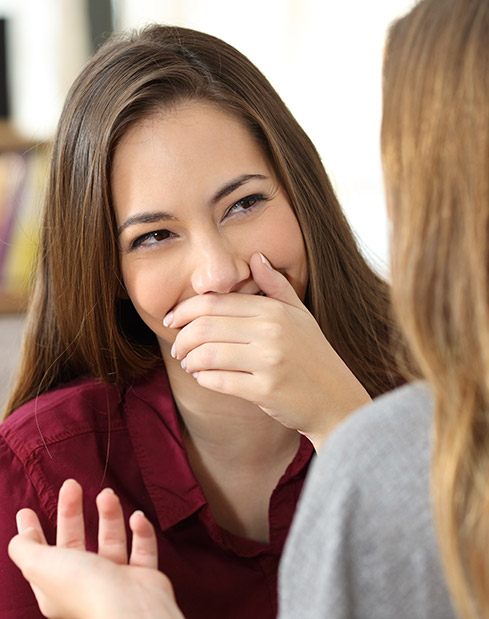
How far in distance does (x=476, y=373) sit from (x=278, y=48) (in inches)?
136

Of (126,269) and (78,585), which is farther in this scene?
(126,269)

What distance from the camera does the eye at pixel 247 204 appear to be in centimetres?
146

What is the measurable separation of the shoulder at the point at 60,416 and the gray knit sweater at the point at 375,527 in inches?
28.9

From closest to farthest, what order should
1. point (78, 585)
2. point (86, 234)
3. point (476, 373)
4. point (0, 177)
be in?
point (476, 373), point (78, 585), point (86, 234), point (0, 177)

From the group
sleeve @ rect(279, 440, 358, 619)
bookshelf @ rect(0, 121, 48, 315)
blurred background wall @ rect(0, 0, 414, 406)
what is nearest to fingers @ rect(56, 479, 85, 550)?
sleeve @ rect(279, 440, 358, 619)

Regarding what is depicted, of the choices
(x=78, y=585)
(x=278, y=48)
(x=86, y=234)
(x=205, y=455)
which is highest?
(x=278, y=48)

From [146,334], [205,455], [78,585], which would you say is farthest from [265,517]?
[78,585]

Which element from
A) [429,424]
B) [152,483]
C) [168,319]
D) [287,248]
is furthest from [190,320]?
[429,424]

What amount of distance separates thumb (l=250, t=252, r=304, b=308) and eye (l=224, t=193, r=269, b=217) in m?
0.06

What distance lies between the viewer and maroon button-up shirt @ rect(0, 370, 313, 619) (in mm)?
1521

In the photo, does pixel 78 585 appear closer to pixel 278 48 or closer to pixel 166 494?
pixel 166 494

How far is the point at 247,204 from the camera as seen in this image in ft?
4.83

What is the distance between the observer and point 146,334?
5.54ft

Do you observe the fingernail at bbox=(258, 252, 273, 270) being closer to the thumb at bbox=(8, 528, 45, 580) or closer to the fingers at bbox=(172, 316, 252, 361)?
the fingers at bbox=(172, 316, 252, 361)
